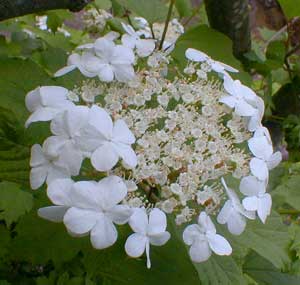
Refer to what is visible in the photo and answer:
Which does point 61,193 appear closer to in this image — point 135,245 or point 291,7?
point 135,245

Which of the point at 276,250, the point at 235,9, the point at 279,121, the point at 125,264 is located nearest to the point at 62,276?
the point at 125,264

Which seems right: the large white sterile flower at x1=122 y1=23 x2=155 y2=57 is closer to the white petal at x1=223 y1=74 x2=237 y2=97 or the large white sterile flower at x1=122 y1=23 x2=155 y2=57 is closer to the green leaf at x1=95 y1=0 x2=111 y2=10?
the white petal at x1=223 y1=74 x2=237 y2=97

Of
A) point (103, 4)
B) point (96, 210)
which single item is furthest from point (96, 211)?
point (103, 4)

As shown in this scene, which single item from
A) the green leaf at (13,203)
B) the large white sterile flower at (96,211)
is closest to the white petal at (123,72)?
the large white sterile flower at (96,211)

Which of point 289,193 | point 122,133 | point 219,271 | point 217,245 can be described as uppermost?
point 122,133

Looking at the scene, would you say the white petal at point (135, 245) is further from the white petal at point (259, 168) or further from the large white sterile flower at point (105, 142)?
the white petal at point (259, 168)

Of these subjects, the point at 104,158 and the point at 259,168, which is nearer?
the point at 104,158
